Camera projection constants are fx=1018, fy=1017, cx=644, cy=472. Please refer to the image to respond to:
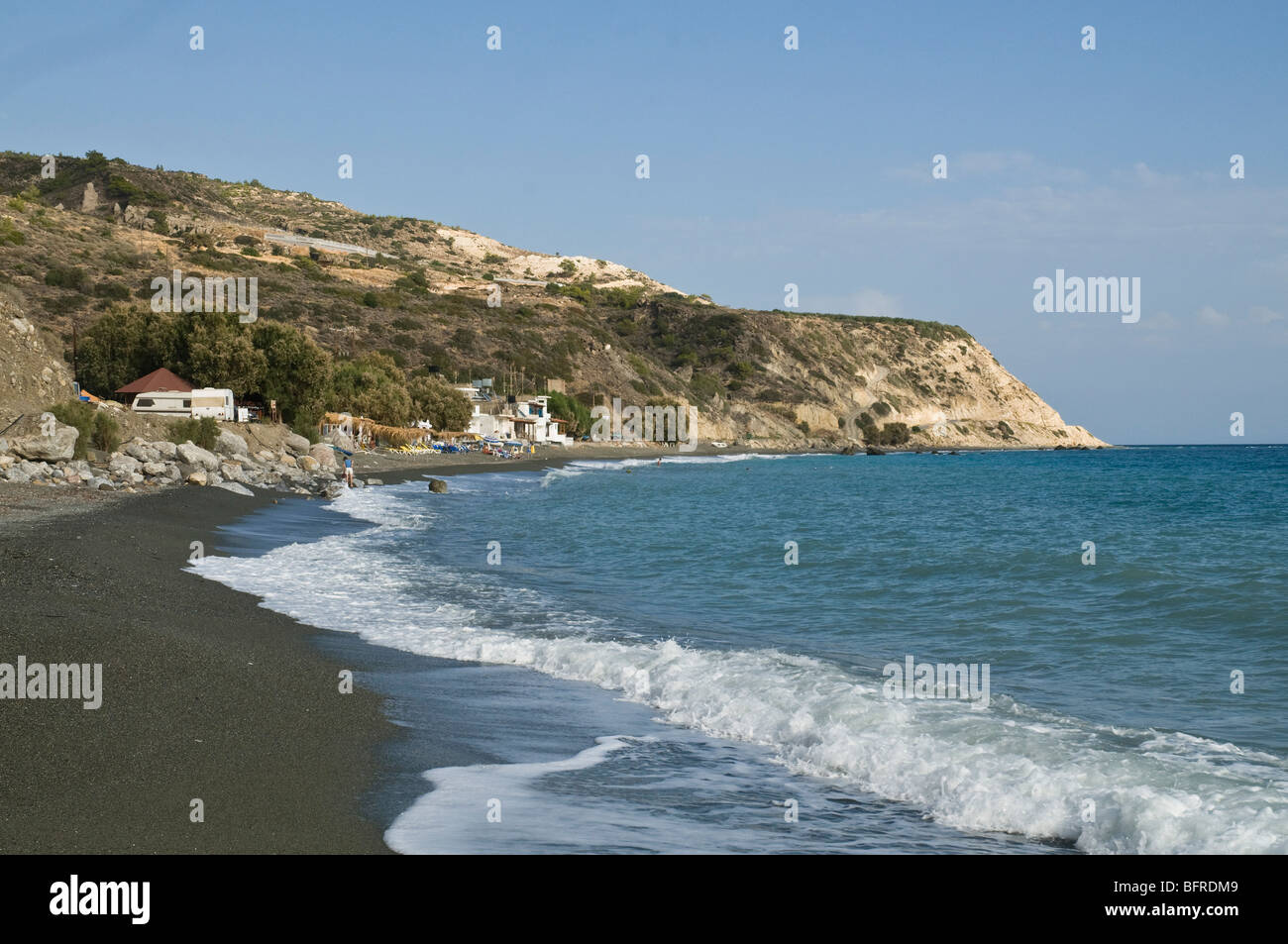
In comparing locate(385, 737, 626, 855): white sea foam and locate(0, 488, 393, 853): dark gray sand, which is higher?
locate(0, 488, 393, 853): dark gray sand

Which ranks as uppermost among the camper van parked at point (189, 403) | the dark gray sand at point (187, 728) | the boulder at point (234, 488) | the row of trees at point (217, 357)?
the row of trees at point (217, 357)

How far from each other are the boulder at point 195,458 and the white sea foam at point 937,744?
23.5 metres

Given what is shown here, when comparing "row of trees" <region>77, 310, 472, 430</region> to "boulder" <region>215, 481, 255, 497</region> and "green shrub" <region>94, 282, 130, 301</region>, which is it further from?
"boulder" <region>215, 481, 255, 497</region>

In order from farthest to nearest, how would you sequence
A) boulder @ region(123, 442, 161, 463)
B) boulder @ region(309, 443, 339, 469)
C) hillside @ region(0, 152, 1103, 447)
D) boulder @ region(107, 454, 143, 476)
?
hillside @ region(0, 152, 1103, 447) → boulder @ region(309, 443, 339, 469) → boulder @ region(123, 442, 161, 463) → boulder @ region(107, 454, 143, 476)

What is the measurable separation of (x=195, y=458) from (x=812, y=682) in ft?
101

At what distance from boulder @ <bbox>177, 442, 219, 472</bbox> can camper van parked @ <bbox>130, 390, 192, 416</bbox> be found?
54.8 ft

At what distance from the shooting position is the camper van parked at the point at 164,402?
170ft

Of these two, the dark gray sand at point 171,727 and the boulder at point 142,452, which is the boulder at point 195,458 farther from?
the dark gray sand at point 171,727

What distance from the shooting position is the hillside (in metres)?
90.5

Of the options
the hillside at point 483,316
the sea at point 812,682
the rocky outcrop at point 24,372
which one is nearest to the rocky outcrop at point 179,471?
the rocky outcrop at point 24,372

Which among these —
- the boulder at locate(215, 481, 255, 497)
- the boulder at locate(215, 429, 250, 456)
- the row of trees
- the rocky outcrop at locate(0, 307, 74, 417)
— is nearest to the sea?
the boulder at locate(215, 481, 255, 497)

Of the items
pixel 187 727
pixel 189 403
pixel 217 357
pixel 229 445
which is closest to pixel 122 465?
pixel 229 445

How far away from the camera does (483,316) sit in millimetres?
114625

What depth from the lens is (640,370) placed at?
404 ft
